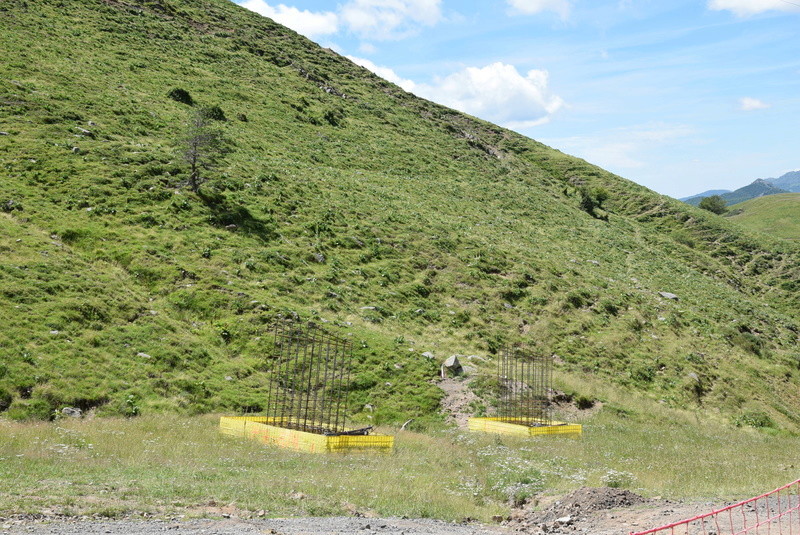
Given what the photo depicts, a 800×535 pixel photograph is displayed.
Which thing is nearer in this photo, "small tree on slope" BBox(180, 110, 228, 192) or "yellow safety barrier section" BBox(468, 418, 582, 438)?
"yellow safety barrier section" BBox(468, 418, 582, 438)

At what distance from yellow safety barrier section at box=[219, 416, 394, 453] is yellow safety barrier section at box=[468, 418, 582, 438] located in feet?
22.3

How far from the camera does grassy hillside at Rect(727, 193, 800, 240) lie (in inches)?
5448

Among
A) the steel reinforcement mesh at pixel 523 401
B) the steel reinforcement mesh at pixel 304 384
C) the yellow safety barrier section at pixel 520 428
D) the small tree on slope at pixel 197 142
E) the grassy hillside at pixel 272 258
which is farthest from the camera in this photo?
the small tree on slope at pixel 197 142

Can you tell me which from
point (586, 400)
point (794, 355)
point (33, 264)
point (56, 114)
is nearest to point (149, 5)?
point (56, 114)

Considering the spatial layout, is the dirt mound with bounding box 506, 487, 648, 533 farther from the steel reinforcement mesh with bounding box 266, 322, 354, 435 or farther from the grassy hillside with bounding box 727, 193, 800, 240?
the grassy hillside with bounding box 727, 193, 800, 240

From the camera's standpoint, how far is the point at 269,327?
105ft

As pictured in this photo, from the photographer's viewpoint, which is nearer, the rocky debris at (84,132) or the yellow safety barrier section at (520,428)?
the yellow safety barrier section at (520,428)

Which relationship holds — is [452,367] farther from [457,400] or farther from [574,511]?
[574,511]

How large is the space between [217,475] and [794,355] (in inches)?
1991

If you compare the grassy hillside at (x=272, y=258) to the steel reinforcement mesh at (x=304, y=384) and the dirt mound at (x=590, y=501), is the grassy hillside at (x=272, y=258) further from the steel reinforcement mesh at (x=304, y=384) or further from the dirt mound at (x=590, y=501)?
the dirt mound at (x=590, y=501)

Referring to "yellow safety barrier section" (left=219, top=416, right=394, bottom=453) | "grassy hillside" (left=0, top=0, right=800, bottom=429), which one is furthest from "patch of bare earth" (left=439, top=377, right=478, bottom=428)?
"yellow safety barrier section" (left=219, top=416, right=394, bottom=453)

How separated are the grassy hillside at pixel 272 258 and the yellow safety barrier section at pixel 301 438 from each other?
3989mm

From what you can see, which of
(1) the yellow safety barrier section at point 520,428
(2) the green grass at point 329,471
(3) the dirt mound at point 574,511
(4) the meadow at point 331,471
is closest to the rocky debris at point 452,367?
(1) the yellow safety barrier section at point 520,428

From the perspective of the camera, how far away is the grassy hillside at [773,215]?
454ft
